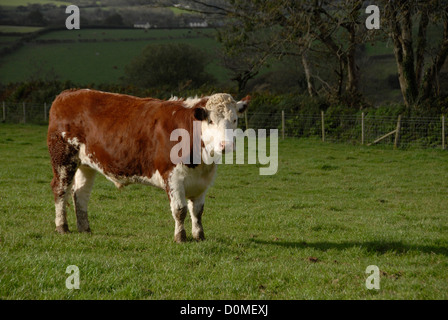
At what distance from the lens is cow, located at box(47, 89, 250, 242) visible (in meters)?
6.77

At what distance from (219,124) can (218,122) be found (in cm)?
4

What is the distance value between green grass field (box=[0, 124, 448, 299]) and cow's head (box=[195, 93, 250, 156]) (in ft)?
4.44

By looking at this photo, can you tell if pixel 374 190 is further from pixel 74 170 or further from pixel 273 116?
pixel 273 116

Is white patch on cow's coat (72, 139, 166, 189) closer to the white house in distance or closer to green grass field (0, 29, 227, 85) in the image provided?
green grass field (0, 29, 227, 85)

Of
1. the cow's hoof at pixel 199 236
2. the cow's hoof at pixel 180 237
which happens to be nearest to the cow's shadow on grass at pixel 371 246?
the cow's hoof at pixel 199 236

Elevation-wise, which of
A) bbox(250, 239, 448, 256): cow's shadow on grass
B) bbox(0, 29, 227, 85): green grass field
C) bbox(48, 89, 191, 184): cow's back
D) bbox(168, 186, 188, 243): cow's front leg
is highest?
bbox(0, 29, 227, 85): green grass field

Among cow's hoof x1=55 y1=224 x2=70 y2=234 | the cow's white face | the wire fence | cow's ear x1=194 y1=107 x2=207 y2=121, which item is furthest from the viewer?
the wire fence

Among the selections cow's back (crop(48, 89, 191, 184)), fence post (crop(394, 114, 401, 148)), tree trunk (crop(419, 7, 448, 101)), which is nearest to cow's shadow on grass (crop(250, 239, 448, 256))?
cow's back (crop(48, 89, 191, 184))

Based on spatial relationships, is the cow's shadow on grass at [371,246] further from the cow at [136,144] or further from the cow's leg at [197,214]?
the cow at [136,144]

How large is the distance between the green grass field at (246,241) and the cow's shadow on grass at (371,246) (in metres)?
0.02

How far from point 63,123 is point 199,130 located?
7.37ft

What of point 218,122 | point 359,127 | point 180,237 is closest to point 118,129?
point 218,122

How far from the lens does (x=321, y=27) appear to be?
25688 mm
